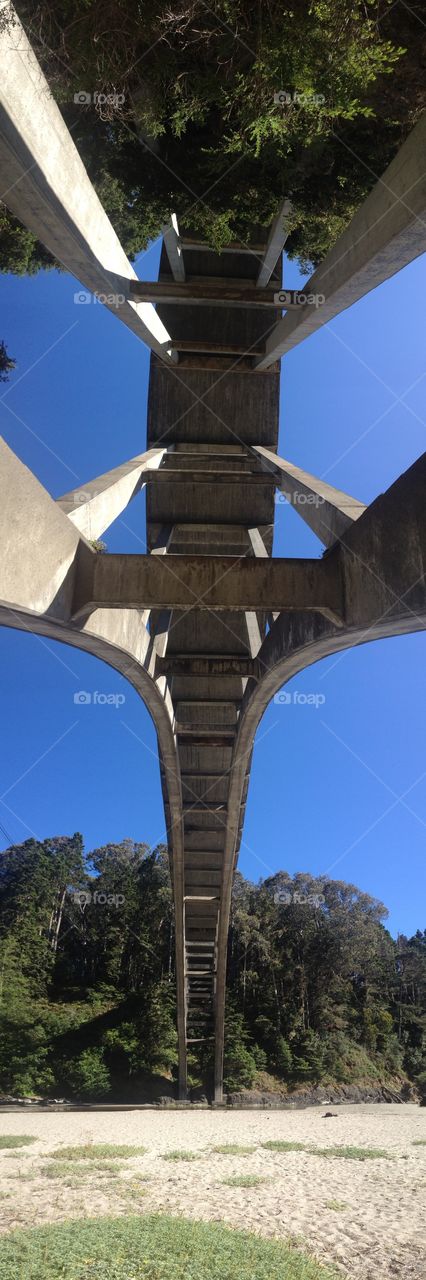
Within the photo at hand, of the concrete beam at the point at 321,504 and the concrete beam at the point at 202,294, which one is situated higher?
the concrete beam at the point at 202,294

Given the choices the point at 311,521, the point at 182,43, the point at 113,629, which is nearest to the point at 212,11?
the point at 182,43

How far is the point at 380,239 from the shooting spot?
746 centimetres

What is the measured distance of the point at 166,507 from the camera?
16.3 metres

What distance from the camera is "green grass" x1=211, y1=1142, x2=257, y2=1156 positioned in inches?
842

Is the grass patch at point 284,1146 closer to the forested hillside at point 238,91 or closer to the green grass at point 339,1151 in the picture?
the green grass at point 339,1151

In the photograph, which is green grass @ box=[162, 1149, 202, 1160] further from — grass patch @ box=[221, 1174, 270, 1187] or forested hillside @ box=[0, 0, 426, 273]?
forested hillside @ box=[0, 0, 426, 273]

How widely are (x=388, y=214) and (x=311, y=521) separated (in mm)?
3690

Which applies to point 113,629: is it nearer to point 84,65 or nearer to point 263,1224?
point 84,65

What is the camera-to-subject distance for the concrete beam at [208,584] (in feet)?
26.3

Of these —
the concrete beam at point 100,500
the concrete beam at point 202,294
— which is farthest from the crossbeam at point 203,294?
the concrete beam at point 100,500

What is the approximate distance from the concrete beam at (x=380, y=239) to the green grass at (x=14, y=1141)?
24476 mm

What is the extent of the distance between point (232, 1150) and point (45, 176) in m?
25.2

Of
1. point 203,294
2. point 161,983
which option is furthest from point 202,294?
point 161,983

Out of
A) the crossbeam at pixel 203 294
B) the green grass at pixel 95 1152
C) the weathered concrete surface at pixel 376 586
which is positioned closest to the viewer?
the weathered concrete surface at pixel 376 586
